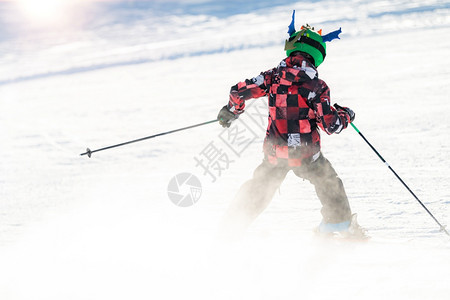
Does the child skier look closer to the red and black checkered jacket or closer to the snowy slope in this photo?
the red and black checkered jacket

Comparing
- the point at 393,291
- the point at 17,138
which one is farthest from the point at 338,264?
the point at 17,138

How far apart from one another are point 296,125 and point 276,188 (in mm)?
460

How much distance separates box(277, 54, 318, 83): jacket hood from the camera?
8.71ft

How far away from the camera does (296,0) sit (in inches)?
783

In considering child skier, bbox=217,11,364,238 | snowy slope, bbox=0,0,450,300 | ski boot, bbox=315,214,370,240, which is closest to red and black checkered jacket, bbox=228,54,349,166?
child skier, bbox=217,11,364,238

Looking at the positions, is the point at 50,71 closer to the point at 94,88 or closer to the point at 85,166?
the point at 94,88

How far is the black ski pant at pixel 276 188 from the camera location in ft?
9.45

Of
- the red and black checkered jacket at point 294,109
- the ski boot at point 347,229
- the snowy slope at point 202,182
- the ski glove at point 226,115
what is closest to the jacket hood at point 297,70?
the red and black checkered jacket at point 294,109

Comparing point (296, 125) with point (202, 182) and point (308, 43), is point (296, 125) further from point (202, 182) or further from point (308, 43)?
point (202, 182)

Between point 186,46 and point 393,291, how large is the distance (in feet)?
44.4

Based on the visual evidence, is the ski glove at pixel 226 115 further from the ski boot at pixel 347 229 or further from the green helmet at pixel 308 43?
the ski boot at pixel 347 229

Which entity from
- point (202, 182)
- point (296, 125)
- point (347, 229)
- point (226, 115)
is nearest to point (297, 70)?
point (296, 125)

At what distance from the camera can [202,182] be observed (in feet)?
16.1

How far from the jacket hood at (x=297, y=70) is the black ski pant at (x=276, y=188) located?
503 millimetres
